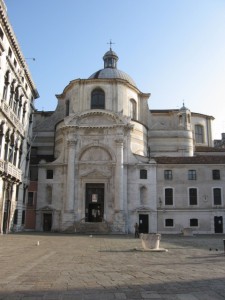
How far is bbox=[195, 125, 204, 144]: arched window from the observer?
5781 cm

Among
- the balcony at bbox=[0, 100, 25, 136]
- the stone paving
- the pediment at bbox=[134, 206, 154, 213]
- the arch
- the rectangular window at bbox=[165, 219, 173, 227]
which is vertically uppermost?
the balcony at bbox=[0, 100, 25, 136]

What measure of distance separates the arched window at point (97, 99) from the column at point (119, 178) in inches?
289

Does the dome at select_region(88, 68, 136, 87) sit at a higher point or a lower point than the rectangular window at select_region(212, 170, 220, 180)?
higher

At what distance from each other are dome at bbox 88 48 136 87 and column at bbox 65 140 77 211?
525 inches

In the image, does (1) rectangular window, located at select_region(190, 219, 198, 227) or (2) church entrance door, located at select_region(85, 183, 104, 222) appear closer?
(1) rectangular window, located at select_region(190, 219, 198, 227)

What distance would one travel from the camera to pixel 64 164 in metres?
43.4

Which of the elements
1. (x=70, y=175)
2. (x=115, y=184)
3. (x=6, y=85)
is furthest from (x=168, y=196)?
(x=6, y=85)

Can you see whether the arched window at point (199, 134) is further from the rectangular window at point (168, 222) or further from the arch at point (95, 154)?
the arch at point (95, 154)

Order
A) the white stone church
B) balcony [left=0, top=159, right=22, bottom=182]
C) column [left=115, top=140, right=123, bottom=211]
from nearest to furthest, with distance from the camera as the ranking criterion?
balcony [left=0, top=159, right=22, bottom=182], column [left=115, top=140, right=123, bottom=211], the white stone church

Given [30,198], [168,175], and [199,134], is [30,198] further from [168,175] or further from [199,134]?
[199,134]

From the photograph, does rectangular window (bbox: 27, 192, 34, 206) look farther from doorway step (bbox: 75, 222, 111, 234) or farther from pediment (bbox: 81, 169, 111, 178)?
doorway step (bbox: 75, 222, 111, 234)

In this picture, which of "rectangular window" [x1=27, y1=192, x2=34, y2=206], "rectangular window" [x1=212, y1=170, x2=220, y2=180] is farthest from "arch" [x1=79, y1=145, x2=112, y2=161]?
"rectangular window" [x1=212, y1=170, x2=220, y2=180]

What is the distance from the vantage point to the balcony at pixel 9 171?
3155 centimetres

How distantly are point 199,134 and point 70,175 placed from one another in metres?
26.5
